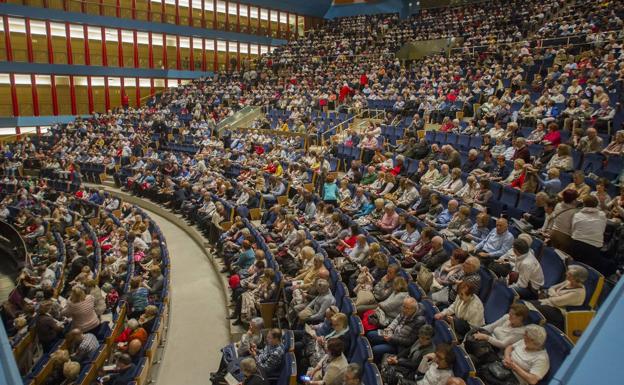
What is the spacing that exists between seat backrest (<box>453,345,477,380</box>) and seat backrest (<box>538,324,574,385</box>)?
1.40 ft

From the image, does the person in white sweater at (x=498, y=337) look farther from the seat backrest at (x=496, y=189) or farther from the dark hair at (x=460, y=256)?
the seat backrest at (x=496, y=189)

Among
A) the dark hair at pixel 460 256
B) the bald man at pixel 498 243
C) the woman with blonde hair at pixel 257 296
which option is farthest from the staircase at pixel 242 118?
the dark hair at pixel 460 256

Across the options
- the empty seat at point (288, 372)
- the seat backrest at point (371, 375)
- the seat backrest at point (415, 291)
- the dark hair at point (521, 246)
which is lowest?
the empty seat at point (288, 372)

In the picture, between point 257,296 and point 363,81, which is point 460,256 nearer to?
point 257,296

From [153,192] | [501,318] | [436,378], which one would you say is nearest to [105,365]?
[436,378]

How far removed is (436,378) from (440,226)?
3177mm

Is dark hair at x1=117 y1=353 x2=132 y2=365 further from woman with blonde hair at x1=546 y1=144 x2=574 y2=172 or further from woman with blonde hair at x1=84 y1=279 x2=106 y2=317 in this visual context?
woman with blonde hair at x1=546 y1=144 x2=574 y2=172

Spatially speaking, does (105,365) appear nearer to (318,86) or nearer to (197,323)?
(197,323)

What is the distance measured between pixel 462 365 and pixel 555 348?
611mm

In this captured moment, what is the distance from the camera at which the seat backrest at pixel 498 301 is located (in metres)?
3.72

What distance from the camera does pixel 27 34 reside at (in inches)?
753

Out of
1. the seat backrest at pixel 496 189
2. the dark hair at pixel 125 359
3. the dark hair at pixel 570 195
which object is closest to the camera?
the dark hair at pixel 125 359

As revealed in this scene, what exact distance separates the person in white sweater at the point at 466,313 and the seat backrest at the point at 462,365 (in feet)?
1.68

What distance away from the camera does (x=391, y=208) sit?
20.7 feet
